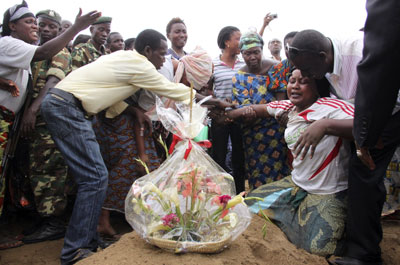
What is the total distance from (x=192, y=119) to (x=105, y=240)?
1628 millimetres

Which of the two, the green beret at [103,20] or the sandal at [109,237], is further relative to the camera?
the green beret at [103,20]

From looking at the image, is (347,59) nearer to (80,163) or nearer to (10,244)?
(80,163)

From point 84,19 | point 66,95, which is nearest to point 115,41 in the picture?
point 84,19

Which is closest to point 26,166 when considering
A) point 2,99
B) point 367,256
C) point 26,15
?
point 2,99

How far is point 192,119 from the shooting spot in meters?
2.65

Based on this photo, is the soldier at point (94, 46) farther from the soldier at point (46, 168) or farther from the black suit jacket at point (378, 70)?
the black suit jacket at point (378, 70)

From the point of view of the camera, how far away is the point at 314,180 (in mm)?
3076

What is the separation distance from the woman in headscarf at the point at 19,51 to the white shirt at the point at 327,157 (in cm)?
203

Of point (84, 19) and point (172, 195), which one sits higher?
point (84, 19)

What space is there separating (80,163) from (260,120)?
6.42 ft

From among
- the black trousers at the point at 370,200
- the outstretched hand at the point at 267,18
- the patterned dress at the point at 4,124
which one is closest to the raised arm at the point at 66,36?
the patterned dress at the point at 4,124

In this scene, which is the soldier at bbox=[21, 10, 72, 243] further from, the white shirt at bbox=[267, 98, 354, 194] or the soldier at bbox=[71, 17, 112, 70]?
the white shirt at bbox=[267, 98, 354, 194]

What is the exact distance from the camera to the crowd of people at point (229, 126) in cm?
261

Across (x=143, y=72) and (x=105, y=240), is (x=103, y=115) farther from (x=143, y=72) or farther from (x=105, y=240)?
(x=105, y=240)
